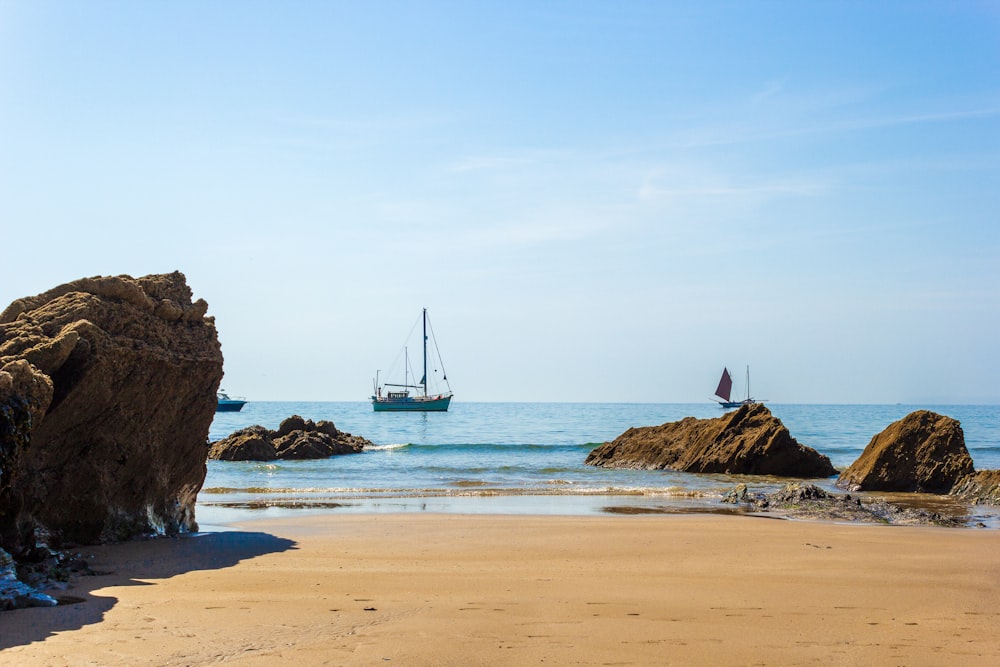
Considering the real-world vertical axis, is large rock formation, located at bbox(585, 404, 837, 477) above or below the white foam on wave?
above

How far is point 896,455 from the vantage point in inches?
783

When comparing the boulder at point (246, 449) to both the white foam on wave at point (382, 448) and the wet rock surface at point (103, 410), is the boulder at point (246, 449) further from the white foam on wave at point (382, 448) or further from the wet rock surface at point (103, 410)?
the wet rock surface at point (103, 410)

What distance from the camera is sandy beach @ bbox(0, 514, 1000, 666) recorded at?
5734mm

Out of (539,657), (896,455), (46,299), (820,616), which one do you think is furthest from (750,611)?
(896,455)

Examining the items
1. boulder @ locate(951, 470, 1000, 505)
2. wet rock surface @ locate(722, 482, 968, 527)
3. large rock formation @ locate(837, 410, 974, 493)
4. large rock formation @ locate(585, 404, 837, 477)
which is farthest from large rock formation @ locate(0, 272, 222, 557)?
large rock formation @ locate(585, 404, 837, 477)

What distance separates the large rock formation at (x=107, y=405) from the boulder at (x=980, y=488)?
1449 cm

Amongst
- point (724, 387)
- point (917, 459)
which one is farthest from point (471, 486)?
point (724, 387)

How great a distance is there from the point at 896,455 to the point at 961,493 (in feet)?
6.38

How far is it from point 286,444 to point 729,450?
54.8ft

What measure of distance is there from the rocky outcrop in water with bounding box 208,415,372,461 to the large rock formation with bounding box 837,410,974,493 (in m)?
19.9

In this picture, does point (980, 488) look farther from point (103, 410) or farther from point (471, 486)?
point (103, 410)

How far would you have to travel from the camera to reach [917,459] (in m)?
19.6

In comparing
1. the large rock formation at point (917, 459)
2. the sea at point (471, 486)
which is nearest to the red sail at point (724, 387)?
the sea at point (471, 486)

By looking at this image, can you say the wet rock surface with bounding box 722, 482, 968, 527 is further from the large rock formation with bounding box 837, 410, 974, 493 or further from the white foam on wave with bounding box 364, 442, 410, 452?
the white foam on wave with bounding box 364, 442, 410, 452
